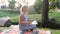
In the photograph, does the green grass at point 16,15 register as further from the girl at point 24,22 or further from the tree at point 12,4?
the girl at point 24,22

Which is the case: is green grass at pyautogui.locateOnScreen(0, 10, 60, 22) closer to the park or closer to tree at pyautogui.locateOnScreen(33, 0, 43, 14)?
the park

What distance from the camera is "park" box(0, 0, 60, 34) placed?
144 inches

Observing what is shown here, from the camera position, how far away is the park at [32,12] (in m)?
3.66

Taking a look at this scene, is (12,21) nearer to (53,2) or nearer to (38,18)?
(38,18)

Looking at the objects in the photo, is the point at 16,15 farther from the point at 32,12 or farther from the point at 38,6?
the point at 38,6

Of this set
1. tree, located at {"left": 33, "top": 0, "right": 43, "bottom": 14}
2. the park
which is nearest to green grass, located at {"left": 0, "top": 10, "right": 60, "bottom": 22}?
the park

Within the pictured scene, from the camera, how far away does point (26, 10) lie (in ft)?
11.2

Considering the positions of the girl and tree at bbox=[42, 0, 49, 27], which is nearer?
the girl

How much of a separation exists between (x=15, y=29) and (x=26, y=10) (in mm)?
462

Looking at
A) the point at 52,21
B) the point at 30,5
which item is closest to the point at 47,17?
the point at 52,21

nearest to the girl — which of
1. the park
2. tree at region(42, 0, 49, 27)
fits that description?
the park

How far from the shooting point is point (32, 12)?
366 centimetres

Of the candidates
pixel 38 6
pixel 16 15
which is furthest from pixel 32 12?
pixel 16 15

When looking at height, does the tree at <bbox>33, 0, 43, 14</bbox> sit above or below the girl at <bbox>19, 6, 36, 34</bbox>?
above
